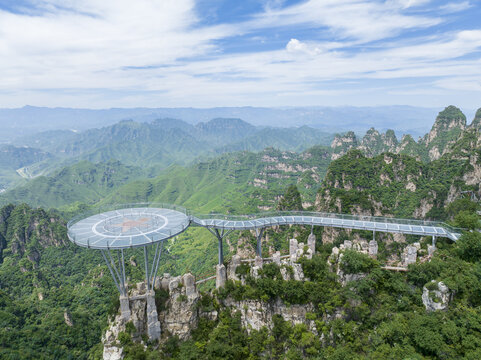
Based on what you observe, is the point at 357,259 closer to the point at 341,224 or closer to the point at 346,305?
the point at 346,305

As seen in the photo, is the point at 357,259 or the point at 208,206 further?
the point at 208,206

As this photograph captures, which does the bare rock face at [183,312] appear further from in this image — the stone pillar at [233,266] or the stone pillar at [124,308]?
the stone pillar at [233,266]

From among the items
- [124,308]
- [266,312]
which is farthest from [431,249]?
[124,308]

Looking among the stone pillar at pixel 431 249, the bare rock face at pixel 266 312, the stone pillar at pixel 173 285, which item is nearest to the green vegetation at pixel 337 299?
the bare rock face at pixel 266 312

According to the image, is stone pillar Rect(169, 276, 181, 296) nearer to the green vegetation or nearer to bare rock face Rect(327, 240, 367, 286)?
the green vegetation

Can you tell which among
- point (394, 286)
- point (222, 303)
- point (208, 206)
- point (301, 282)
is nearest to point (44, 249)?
point (208, 206)

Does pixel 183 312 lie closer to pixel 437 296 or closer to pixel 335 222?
pixel 335 222
